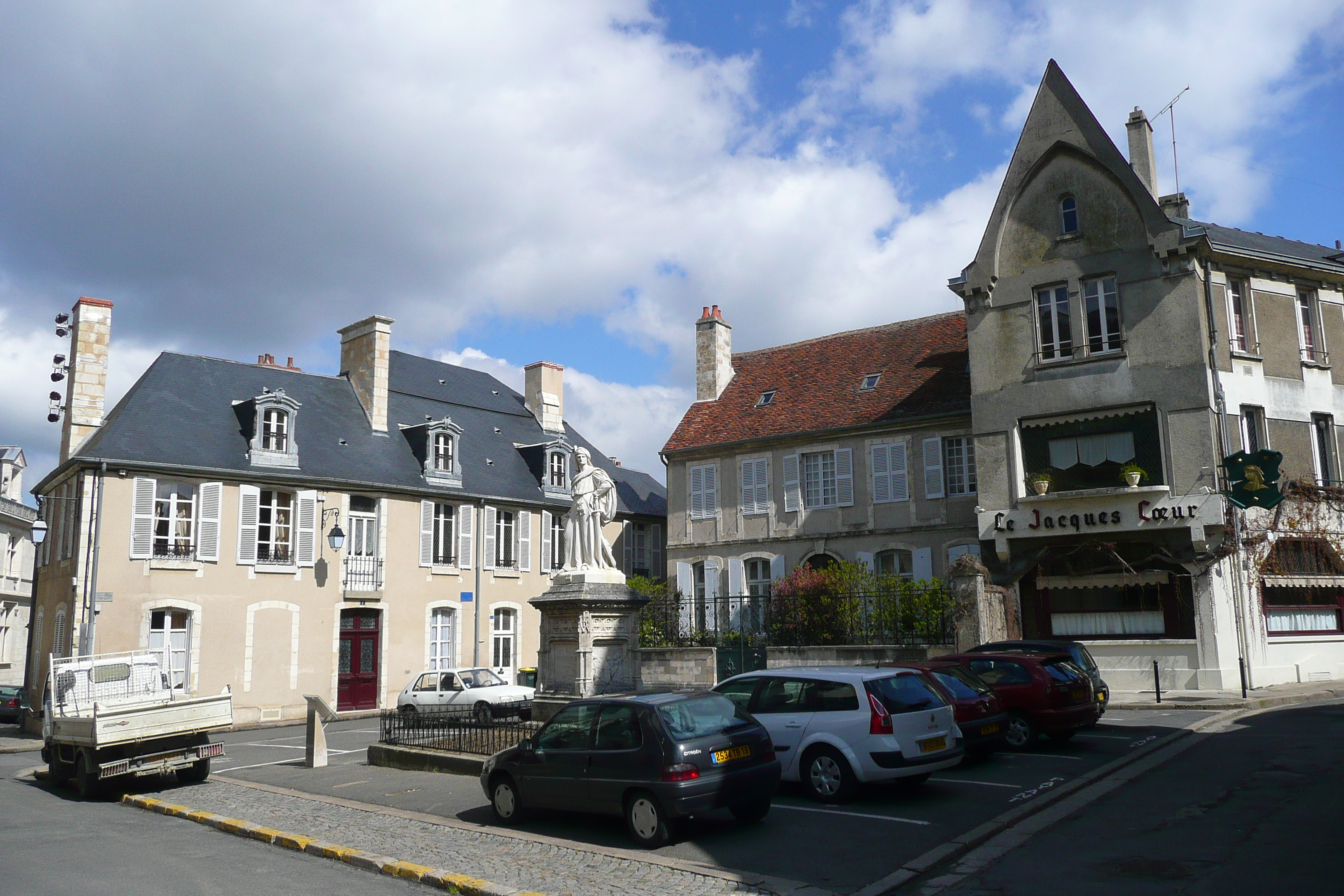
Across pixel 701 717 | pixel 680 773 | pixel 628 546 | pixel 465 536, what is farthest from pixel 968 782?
pixel 628 546

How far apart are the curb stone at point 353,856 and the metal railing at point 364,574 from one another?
53.2 ft

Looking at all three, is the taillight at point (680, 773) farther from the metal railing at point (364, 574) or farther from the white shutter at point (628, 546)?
the white shutter at point (628, 546)

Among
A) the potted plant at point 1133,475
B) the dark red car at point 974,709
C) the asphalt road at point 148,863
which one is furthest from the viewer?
the potted plant at point 1133,475

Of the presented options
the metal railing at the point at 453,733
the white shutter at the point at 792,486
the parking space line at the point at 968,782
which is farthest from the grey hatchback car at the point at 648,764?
the white shutter at the point at 792,486

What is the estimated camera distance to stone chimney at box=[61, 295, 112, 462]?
27.4 metres

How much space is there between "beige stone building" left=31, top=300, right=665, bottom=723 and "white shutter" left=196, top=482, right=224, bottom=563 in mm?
44

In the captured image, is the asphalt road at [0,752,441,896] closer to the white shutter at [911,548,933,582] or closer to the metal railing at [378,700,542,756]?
the metal railing at [378,700,542,756]

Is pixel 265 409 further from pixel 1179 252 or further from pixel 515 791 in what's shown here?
pixel 1179 252

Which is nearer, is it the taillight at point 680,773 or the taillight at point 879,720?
the taillight at point 680,773

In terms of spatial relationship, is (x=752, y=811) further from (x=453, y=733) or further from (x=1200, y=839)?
(x=453, y=733)

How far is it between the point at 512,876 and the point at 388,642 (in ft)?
74.0

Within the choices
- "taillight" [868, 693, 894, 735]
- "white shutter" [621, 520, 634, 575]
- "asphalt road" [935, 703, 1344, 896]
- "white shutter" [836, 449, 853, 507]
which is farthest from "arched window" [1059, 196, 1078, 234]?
"white shutter" [621, 520, 634, 575]

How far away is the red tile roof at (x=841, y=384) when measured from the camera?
28078mm

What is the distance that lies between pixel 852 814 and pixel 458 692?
54.5 feet
